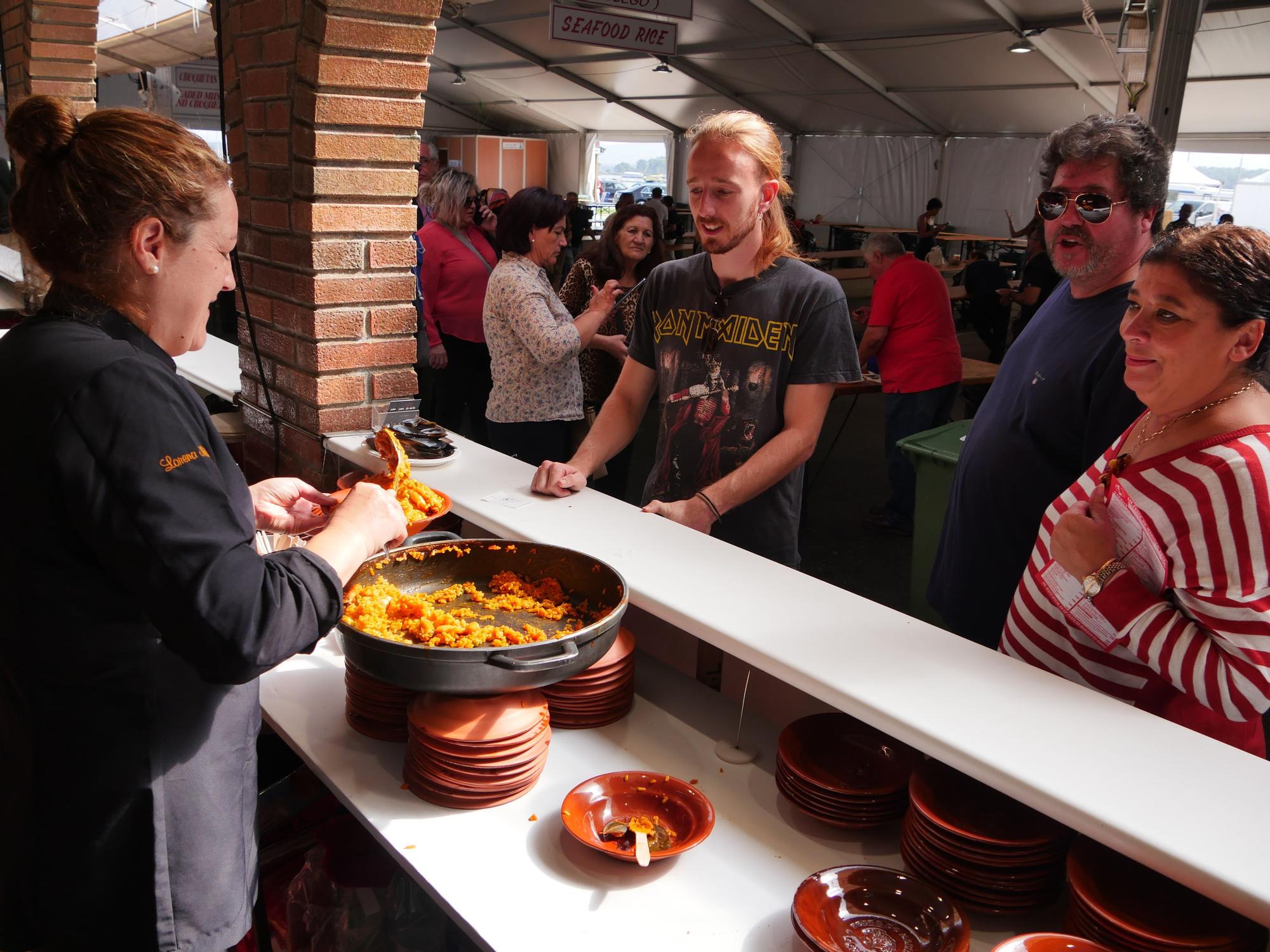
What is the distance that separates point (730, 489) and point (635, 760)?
83 cm

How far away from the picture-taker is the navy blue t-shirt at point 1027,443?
2002 mm

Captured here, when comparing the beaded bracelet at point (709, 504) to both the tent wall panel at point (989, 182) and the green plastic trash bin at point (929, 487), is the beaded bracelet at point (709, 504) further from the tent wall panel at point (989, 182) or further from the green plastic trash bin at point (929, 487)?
the tent wall panel at point (989, 182)

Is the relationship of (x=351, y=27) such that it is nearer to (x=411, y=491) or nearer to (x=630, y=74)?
(x=411, y=491)

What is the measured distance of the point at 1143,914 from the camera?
1271 mm

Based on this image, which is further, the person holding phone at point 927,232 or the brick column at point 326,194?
the person holding phone at point 927,232

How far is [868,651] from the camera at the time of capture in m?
1.62

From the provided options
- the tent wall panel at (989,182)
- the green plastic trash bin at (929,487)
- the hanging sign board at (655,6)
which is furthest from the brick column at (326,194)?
the tent wall panel at (989,182)

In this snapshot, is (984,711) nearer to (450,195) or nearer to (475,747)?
(475,747)

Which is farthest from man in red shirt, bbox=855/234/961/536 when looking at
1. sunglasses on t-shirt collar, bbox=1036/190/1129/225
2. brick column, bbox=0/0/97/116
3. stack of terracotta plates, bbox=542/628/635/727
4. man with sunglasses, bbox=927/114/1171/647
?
brick column, bbox=0/0/97/116

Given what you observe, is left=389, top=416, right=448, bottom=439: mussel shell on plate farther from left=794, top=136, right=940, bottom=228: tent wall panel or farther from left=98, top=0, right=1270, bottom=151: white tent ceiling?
left=794, top=136, right=940, bottom=228: tent wall panel

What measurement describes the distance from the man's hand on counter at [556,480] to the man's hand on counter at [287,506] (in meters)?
0.60

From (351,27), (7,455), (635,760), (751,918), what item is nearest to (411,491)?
(635,760)

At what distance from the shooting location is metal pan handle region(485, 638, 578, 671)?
1.51 metres

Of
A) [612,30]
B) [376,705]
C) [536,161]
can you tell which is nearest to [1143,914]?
[376,705]
